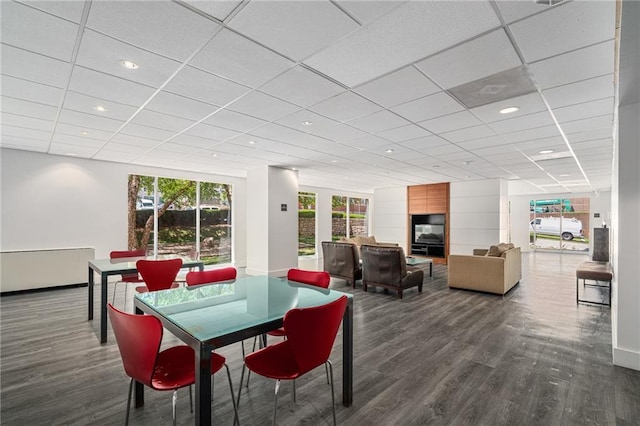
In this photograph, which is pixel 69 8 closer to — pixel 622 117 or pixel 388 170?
pixel 622 117

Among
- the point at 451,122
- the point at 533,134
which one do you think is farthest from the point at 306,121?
the point at 533,134

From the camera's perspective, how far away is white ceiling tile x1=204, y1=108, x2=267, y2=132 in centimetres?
367

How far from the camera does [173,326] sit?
1698 mm

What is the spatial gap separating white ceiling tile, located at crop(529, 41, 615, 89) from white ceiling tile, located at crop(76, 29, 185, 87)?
3065 millimetres

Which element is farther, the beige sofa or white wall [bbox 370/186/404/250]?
white wall [bbox 370/186/404/250]

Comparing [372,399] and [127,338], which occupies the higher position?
[127,338]

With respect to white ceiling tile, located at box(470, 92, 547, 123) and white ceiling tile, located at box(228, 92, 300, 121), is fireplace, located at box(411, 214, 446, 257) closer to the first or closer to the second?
white ceiling tile, located at box(470, 92, 547, 123)

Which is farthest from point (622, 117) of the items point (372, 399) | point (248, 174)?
point (248, 174)

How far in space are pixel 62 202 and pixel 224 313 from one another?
6483 mm

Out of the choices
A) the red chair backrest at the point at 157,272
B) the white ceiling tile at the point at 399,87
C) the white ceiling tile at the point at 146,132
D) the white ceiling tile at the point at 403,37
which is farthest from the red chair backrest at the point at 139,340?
the white ceiling tile at the point at 146,132

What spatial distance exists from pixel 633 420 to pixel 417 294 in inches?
142

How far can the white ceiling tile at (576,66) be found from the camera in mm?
2242

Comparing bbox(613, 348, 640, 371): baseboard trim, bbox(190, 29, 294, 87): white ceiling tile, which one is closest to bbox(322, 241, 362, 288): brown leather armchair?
bbox(613, 348, 640, 371): baseboard trim

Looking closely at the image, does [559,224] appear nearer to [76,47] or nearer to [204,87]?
[204,87]
